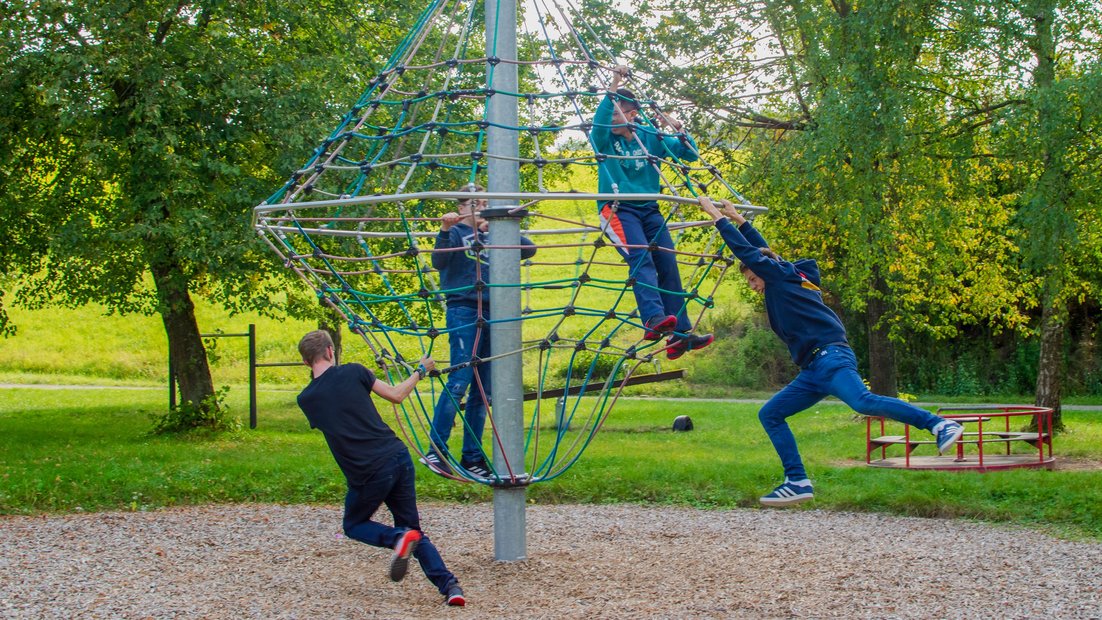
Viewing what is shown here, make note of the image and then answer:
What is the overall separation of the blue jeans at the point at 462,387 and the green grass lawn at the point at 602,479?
277cm

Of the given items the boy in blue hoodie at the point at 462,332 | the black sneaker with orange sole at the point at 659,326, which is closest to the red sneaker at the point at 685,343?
the black sneaker with orange sole at the point at 659,326

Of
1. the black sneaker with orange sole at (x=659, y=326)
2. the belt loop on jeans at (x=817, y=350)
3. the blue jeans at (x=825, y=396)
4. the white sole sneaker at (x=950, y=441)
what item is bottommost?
the white sole sneaker at (x=950, y=441)

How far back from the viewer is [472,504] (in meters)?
8.81

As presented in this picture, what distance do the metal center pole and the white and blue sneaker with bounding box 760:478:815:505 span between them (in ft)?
4.83

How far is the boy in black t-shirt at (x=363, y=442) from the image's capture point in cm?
504

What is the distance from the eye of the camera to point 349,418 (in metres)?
5.05

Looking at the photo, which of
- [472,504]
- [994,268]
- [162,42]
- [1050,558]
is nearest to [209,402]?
[162,42]

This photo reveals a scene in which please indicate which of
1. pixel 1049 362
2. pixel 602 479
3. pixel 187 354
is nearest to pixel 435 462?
pixel 602 479

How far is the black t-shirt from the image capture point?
16.5 feet

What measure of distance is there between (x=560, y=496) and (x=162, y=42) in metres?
7.22

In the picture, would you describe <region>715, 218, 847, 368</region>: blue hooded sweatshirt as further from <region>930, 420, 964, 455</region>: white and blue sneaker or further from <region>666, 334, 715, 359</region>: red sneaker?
<region>930, 420, 964, 455</region>: white and blue sneaker

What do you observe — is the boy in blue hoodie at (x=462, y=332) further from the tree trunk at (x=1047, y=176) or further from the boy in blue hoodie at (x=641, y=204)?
the tree trunk at (x=1047, y=176)

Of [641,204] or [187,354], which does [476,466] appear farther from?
[187,354]

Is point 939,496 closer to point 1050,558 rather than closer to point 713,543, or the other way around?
point 1050,558
